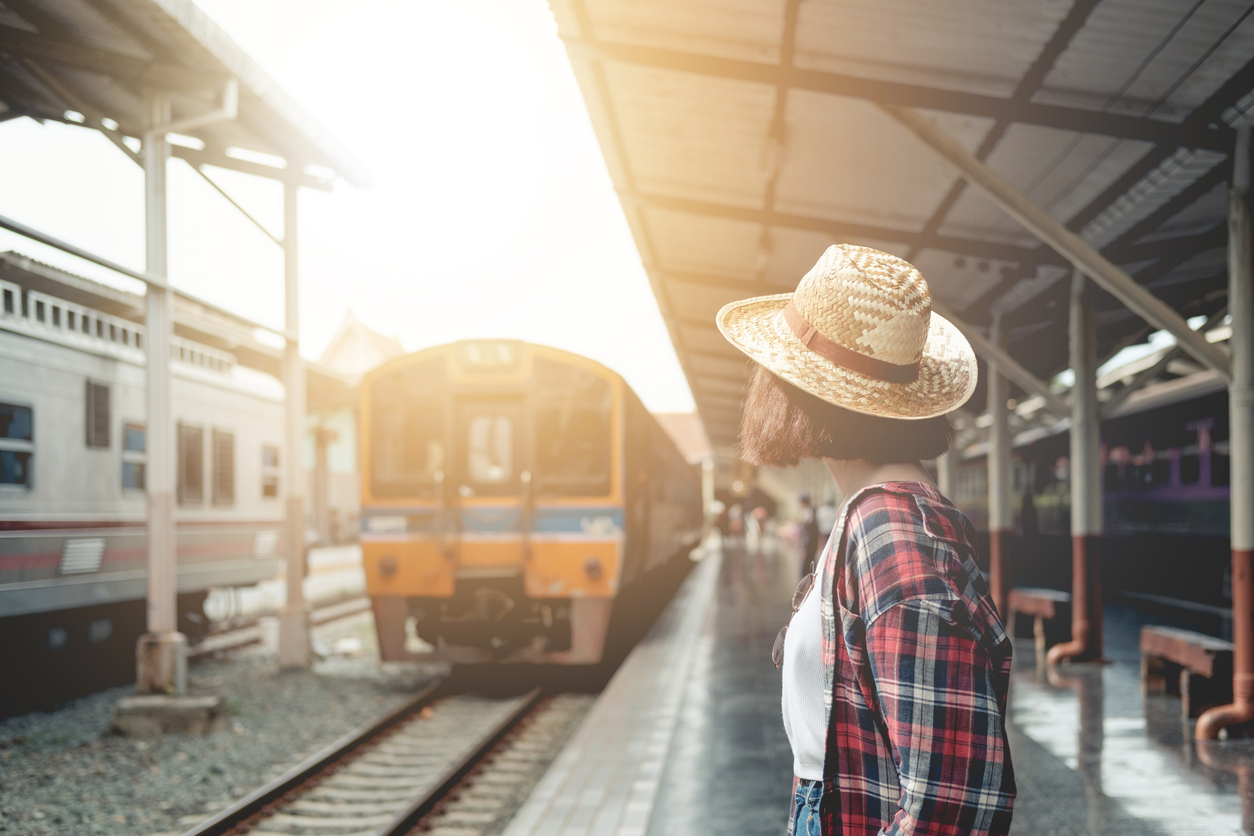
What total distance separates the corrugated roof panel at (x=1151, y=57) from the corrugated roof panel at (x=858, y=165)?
2.50 ft

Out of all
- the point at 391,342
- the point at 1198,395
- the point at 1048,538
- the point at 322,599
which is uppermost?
the point at 391,342

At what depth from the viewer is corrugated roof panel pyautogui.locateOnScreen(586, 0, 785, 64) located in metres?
5.22

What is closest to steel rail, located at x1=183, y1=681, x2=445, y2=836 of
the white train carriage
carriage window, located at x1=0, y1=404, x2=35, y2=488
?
the white train carriage

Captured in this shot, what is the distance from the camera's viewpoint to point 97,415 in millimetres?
9258

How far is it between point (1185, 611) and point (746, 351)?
43.0 feet

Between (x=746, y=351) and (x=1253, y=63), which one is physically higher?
(x=1253, y=63)

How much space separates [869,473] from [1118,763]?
4525 millimetres

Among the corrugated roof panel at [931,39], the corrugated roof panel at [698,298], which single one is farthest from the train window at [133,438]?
the corrugated roof panel at [931,39]

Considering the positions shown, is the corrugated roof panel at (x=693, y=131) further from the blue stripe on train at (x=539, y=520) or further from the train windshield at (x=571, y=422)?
the blue stripe on train at (x=539, y=520)

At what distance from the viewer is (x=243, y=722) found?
24.5 ft

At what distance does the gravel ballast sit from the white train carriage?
2.67 feet

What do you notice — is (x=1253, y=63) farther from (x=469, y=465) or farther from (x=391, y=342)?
(x=391, y=342)

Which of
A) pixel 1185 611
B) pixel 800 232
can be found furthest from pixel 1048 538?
pixel 800 232

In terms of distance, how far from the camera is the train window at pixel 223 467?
11.4 metres
